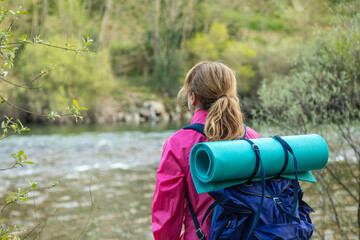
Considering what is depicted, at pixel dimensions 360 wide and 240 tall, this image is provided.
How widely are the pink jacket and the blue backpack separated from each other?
15cm

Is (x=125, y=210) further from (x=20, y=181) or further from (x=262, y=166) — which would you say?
(x=262, y=166)

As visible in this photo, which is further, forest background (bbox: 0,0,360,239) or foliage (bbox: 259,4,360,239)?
forest background (bbox: 0,0,360,239)

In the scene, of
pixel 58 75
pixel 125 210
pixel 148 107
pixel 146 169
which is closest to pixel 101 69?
pixel 58 75

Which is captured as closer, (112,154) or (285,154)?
(285,154)

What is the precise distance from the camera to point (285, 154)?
2.39m

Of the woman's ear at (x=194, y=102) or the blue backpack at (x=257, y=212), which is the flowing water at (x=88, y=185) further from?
the blue backpack at (x=257, y=212)

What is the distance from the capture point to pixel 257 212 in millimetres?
2254

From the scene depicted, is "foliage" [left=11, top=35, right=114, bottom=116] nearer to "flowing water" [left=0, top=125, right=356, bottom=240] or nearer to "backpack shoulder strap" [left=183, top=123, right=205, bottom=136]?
"flowing water" [left=0, top=125, right=356, bottom=240]

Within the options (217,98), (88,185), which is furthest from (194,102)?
(88,185)

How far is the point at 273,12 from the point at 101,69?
48471mm

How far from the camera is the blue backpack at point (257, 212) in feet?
7.48

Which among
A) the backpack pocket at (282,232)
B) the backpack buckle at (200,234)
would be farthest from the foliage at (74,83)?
the backpack pocket at (282,232)

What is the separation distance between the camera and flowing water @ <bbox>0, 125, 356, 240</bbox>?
31.1 feet

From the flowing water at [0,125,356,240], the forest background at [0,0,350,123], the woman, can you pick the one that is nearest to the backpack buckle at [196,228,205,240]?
the woman
